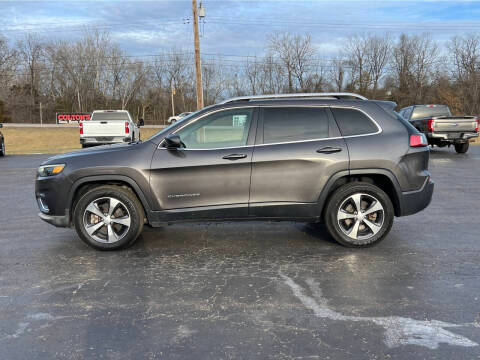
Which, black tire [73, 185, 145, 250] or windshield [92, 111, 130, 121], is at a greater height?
windshield [92, 111, 130, 121]

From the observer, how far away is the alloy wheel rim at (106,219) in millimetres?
4969

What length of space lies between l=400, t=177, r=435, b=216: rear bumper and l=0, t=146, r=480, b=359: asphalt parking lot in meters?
0.45

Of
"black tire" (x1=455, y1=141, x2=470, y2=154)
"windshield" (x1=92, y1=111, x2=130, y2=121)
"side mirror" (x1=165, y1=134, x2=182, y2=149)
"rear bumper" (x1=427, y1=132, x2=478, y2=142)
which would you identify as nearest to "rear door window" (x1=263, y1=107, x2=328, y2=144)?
"side mirror" (x1=165, y1=134, x2=182, y2=149)

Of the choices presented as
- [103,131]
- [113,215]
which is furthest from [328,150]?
[103,131]

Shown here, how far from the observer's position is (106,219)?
4.97m

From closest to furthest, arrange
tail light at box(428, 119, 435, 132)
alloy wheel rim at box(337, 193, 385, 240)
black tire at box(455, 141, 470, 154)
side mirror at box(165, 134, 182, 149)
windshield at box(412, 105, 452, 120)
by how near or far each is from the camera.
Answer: side mirror at box(165, 134, 182, 149) → alloy wheel rim at box(337, 193, 385, 240) → tail light at box(428, 119, 435, 132) → black tire at box(455, 141, 470, 154) → windshield at box(412, 105, 452, 120)

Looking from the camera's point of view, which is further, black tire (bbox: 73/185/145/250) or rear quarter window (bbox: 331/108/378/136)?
rear quarter window (bbox: 331/108/378/136)

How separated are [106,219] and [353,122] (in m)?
3.17

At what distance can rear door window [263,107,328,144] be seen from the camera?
502cm

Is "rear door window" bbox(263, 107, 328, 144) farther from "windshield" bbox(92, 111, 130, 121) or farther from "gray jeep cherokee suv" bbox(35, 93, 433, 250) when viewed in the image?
"windshield" bbox(92, 111, 130, 121)

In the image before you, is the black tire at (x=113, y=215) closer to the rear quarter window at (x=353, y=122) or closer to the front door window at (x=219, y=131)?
the front door window at (x=219, y=131)

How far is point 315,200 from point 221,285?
1.65 m

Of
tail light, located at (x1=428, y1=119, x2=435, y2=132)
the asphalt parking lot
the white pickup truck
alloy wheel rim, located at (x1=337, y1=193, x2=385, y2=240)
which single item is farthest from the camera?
the white pickup truck

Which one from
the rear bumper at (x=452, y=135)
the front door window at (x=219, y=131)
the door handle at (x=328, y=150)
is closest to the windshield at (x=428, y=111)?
the rear bumper at (x=452, y=135)
